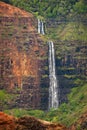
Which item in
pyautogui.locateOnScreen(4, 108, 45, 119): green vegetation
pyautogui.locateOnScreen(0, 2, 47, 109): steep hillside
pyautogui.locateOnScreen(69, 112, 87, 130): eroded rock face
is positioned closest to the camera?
pyautogui.locateOnScreen(69, 112, 87, 130): eroded rock face

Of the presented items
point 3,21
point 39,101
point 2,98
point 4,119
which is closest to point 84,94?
point 39,101

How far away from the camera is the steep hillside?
59.4 m

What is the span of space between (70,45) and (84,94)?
8.73 meters

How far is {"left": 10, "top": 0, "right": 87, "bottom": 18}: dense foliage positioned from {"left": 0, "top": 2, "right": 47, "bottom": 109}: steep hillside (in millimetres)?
6986

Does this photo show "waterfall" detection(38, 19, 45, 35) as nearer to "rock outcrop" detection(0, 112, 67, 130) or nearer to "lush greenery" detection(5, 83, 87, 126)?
"lush greenery" detection(5, 83, 87, 126)

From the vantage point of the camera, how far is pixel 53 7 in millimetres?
71625

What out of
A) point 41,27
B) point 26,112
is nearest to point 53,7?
point 41,27

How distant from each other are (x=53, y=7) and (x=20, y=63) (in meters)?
14.2

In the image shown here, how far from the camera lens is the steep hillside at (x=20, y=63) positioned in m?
59.4

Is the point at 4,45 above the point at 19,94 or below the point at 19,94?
above

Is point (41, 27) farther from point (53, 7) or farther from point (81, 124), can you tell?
point (81, 124)

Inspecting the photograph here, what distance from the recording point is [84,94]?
57594mm

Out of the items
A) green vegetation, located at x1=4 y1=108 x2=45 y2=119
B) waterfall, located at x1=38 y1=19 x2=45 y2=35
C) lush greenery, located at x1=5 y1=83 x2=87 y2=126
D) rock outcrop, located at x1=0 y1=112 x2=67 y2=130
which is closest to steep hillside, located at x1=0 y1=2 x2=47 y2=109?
waterfall, located at x1=38 y1=19 x2=45 y2=35

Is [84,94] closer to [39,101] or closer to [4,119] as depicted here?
[39,101]
